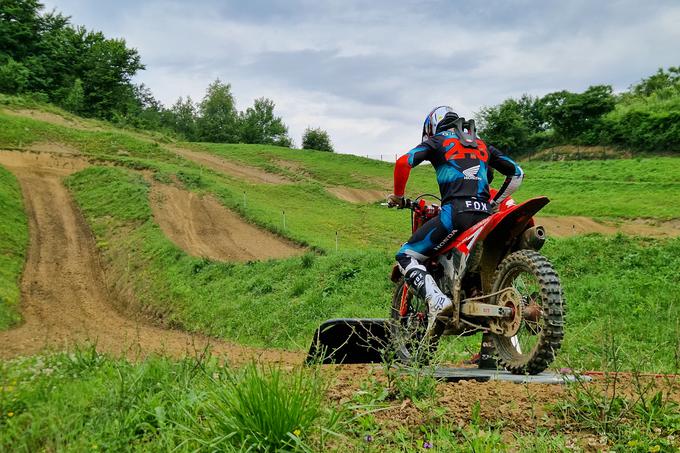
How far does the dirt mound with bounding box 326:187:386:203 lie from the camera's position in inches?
1385

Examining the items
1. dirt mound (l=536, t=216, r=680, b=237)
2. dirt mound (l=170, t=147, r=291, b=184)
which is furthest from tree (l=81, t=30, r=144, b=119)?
dirt mound (l=536, t=216, r=680, b=237)

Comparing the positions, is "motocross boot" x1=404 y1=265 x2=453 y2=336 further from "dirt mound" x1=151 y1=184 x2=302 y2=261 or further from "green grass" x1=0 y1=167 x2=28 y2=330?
"dirt mound" x1=151 y1=184 x2=302 y2=261

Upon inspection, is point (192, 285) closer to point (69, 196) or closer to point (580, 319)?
point (580, 319)

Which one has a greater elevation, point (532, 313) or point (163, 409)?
point (532, 313)

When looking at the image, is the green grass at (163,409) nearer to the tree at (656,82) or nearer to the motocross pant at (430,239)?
the motocross pant at (430,239)

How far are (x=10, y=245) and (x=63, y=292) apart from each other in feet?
12.5

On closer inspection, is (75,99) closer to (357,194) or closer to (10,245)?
(357,194)

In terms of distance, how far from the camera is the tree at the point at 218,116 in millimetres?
84125

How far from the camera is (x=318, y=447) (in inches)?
114

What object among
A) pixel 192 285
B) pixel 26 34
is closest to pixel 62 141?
pixel 192 285

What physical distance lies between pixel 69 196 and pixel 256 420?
83.6 ft

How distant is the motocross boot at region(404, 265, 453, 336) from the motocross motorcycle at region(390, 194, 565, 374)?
118 mm

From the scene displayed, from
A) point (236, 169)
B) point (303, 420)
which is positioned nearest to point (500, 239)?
point (303, 420)

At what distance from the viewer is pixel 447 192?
214 inches
